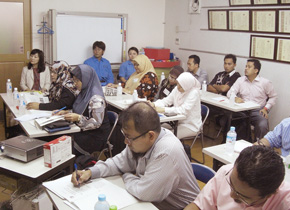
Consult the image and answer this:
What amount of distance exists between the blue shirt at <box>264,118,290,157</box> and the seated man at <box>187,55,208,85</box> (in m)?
3.23

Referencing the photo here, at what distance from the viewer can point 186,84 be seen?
3738 millimetres

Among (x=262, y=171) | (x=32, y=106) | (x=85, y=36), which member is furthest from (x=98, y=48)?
(x=262, y=171)

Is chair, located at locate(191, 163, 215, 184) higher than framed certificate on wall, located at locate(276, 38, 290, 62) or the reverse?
the reverse

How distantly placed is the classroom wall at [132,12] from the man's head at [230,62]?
233 cm

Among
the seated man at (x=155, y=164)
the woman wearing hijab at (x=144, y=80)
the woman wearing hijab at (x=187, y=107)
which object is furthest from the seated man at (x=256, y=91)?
the seated man at (x=155, y=164)

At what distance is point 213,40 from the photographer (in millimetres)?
5859

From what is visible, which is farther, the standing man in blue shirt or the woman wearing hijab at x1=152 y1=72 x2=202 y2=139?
the standing man in blue shirt

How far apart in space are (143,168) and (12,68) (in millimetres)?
4454

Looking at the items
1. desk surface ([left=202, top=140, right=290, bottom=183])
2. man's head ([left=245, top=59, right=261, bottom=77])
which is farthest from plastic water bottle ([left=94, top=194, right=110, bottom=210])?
man's head ([left=245, top=59, right=261, bottom=77])

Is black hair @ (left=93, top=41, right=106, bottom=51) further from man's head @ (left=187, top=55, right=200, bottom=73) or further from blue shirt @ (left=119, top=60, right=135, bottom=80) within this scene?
man's head @ (left=187, top=55, right=200, bottom=73)

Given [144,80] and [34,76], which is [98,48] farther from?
[144,80]

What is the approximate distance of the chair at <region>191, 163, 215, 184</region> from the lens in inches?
76.5

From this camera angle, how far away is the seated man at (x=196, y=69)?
563 cm

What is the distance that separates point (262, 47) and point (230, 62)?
22.2 inches
